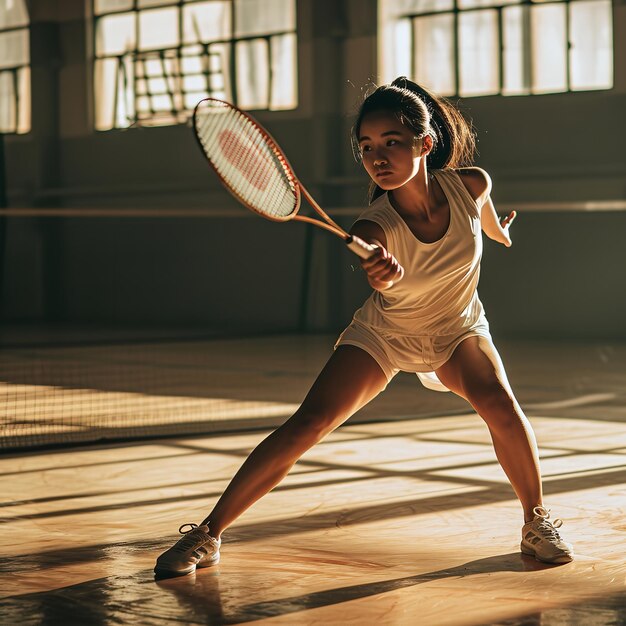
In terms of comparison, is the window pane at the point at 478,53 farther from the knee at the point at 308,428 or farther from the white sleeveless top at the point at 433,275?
the knee at the point at 308,428

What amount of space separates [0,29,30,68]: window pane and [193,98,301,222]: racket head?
60.0 ft

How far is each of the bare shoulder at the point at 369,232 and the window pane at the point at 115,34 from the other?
16.6 meters

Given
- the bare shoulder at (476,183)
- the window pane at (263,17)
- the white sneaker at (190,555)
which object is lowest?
the white sneaker at (190,555)

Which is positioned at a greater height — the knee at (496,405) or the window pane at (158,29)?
the window pane at (158,29)

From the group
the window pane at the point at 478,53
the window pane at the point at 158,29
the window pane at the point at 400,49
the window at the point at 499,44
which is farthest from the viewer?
the window pane at the point at 158,29

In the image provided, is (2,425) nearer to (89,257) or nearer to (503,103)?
(503,103)

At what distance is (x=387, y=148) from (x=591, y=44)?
12.0m

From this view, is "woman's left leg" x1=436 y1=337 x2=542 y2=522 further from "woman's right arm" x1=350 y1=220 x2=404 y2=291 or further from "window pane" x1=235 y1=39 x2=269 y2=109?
"window pane" x1=235 y1=39 x2=269 y2=109

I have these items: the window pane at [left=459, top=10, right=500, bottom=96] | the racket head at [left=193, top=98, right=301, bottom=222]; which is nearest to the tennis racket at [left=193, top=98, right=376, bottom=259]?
the racket head at [left=193, top=98, right=301, bottom=222]

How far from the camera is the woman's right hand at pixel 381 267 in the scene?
2.98 meters

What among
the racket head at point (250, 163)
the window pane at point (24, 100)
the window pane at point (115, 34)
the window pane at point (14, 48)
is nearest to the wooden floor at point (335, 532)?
the racket head at point (250, 163)

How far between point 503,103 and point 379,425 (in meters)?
9.48

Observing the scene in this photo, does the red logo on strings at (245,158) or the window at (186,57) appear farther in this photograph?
the window at (186,57)

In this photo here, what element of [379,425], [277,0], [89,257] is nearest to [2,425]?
[379,425]
